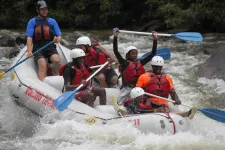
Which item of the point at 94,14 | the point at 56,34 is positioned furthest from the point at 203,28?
the point at 56,34

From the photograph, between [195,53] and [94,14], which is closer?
[195,53]

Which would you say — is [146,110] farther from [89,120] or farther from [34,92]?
[34,92]

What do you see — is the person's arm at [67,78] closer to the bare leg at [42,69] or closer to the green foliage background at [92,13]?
the bare leg at [42,69]

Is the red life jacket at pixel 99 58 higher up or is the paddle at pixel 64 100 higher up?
the red life jacket at pixel 99 58

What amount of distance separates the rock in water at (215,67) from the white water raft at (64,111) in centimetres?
360

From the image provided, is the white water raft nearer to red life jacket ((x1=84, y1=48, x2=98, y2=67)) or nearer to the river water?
the river water

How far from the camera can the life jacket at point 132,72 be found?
6309mm

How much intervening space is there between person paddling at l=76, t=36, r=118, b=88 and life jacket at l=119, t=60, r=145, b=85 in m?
0.31

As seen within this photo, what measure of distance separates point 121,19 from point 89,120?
44.9 feet

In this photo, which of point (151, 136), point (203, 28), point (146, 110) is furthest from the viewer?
point (203, 28)

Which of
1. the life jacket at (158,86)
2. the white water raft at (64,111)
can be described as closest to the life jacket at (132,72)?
the white water raft at (64,111)

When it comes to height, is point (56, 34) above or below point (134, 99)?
above

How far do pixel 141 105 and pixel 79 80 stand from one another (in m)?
1.00

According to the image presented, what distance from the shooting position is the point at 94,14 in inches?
745
